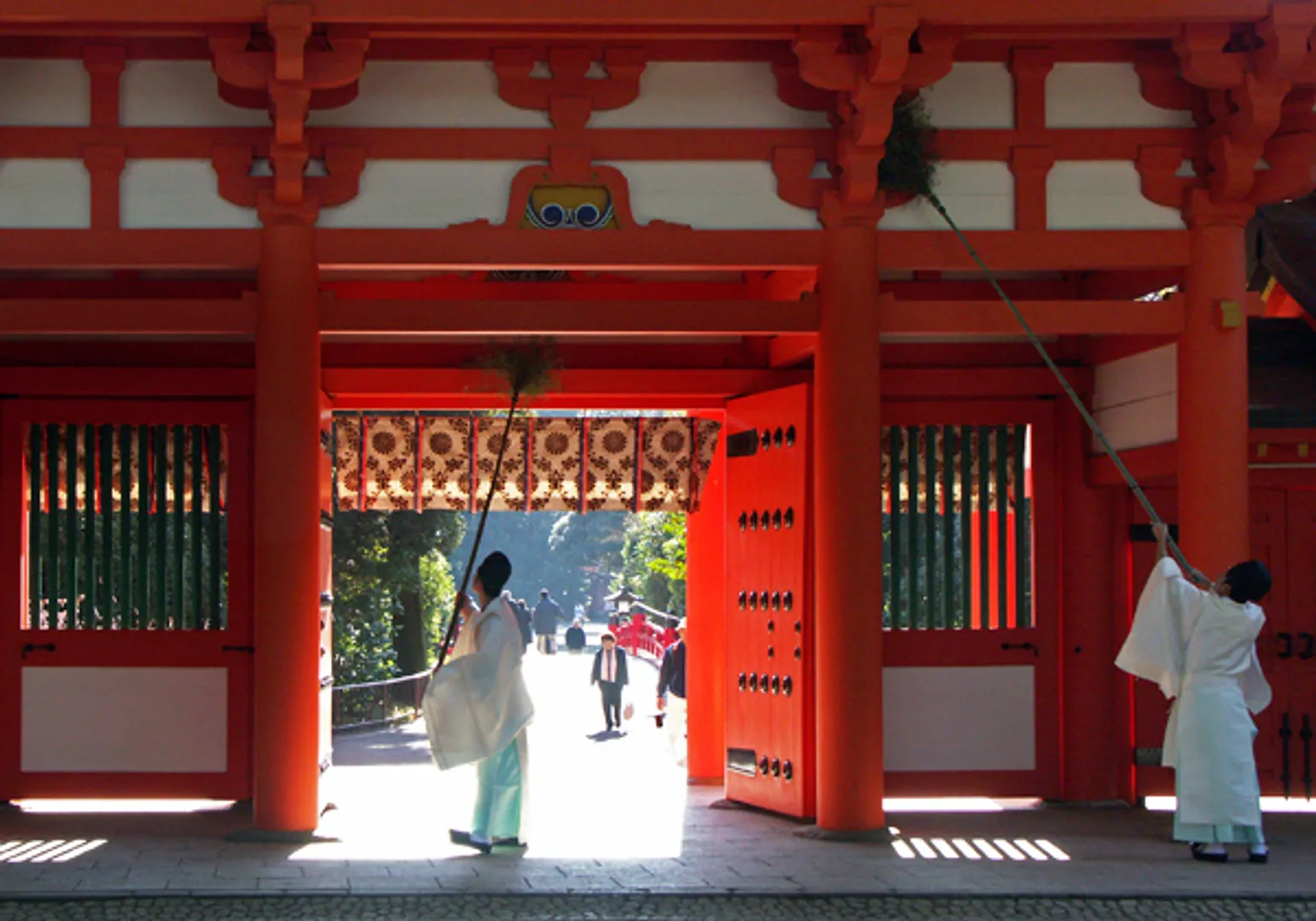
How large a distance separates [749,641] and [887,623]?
36.1 inches

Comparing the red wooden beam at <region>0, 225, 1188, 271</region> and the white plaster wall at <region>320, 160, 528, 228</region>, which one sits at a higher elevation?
the white plaster wall at <region>320, 160, 528, 228</region>

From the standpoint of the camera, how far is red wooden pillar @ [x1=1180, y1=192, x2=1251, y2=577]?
9.66m

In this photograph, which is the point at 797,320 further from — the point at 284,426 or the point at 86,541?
the point at 86,541

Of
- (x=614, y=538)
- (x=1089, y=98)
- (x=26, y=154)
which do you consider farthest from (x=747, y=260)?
(x=614, y=538)

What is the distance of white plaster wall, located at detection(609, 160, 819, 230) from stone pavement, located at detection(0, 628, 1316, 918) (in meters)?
3.18

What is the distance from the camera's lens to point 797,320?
31.9 ft

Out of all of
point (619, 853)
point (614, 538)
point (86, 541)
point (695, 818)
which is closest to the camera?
point (619, 853)

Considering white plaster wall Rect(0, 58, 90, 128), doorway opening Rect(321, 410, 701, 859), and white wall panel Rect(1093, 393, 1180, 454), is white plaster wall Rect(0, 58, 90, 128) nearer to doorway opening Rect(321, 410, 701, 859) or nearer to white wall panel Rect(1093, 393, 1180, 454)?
doorway opening Rect(321, 410, 701, 859)

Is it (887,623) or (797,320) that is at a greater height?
(797,320)

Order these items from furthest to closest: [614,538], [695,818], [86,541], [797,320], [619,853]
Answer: [614,538] → [86,541] → [695,818] → [797,320] → [619,853]

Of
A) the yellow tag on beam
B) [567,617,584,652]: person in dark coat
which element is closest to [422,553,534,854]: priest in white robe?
the yellow tag on beam

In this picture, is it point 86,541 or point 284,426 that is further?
point 86,541

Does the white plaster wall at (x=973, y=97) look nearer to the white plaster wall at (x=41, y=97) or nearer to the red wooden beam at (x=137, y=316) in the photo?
the red wooden beam at (x=137, y=316)

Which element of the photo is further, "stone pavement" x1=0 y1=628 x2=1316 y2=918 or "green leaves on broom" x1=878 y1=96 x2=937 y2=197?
"green leaves on broom" x1=878 y1=96 x2=937 y2=197
